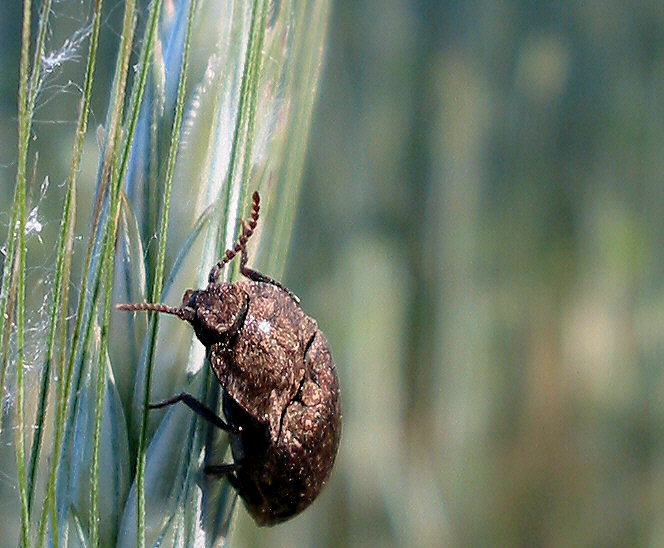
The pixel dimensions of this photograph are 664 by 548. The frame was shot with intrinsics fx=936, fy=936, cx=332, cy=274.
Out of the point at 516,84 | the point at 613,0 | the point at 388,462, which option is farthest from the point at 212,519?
the point at 613,0

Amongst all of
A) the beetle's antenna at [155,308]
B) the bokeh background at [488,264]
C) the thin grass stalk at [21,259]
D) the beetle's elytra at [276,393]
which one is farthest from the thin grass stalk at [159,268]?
the bokeh background at [488,264]

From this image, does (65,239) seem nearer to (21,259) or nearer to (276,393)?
(21,259)

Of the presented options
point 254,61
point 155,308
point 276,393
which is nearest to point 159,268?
point 155,308

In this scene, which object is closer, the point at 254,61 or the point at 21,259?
the point at 21,259

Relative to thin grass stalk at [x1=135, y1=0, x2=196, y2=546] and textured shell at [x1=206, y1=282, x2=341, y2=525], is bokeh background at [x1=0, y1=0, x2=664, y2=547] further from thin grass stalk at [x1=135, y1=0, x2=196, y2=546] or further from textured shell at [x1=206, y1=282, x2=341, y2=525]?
thin grass stalk at [x1=135, y1=0, x2=196, y2=546]

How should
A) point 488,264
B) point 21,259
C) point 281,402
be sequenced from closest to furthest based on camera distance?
point 21,259 < point 281,402 < point 488,264

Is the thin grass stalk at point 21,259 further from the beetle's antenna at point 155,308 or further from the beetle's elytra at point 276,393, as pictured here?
the beetle's elytra at point 276,393

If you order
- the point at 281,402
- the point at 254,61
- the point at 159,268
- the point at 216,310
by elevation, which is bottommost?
the point at 281,402

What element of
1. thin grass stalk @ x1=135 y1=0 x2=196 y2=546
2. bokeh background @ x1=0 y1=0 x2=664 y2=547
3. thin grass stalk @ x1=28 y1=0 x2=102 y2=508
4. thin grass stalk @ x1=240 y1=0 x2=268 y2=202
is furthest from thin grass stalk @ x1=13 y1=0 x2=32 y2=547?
bokeh background @ x1=0 y1=0 x2=664 y2=547
